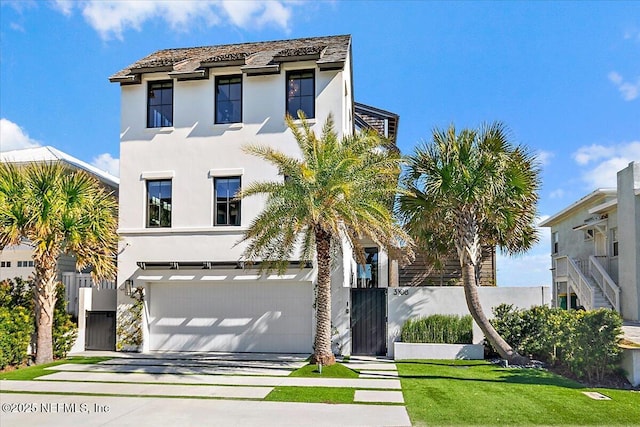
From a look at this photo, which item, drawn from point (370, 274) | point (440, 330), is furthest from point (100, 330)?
point (370, 274)

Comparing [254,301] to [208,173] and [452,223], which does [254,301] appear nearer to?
[208,173]

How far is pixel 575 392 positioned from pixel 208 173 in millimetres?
12274

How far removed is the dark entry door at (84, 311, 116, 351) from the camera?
17609 mm

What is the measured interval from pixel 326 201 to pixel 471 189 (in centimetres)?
386

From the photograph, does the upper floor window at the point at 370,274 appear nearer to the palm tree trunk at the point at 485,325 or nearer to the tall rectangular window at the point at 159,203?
the tall rectangular window at the point at 159,203

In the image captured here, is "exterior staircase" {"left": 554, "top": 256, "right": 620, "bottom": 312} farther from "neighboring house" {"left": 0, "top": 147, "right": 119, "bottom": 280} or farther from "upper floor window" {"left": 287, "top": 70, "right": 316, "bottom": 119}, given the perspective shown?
"neighboring house" {"left": 0, "top": 147, "right": 119, "bottom": 280}

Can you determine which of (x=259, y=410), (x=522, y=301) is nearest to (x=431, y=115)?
(x=522, y=301)

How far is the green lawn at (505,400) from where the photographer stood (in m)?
8.77

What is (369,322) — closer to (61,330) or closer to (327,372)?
(327,372)

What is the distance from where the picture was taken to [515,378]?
12.1 m

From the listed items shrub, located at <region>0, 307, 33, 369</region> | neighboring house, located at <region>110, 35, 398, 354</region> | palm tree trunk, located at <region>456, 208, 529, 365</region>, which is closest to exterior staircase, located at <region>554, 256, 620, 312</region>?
palm tree trunk, located at <region>456, 208, 529, 365</region>

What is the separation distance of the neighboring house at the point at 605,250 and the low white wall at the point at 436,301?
5.55 m

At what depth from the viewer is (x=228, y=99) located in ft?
59.1

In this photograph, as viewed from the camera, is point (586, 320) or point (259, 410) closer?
point (259, 410)
